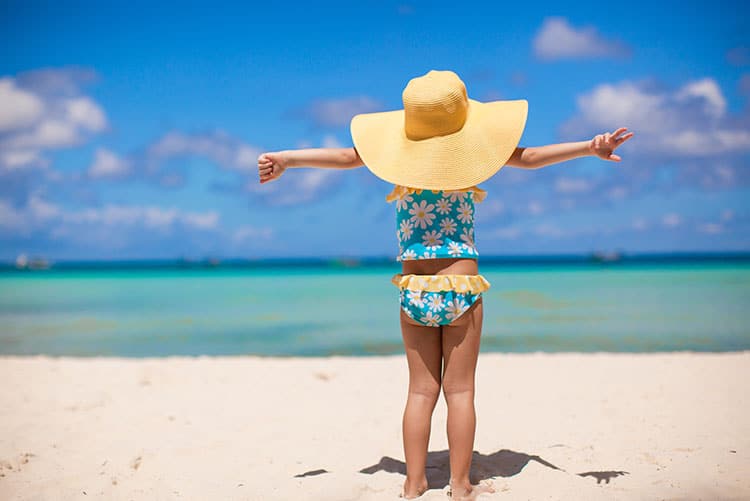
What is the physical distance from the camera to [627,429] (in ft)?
15.1

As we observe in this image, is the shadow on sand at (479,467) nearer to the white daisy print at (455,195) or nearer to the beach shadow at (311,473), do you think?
the beach shadow at (311,473)

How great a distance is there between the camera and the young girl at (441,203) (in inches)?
124

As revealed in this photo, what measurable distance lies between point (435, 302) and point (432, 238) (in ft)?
1.06

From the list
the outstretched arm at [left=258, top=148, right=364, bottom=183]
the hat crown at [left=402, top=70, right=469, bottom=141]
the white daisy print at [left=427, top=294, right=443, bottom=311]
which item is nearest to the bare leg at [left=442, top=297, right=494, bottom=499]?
the white daisy print at [left=427, top=294, right=443, bottom=311]

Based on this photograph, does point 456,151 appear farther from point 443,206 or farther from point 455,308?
point 455,308

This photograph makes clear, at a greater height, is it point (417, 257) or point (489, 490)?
point (417, 257)

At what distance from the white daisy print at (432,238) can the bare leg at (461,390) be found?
1.18ft

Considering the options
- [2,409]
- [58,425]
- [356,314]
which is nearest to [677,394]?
[58,425]

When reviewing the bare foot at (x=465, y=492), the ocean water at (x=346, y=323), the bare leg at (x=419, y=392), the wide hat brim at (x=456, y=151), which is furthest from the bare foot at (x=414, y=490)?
the ocean water at (x=346, y=323)

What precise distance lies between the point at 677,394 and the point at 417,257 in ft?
11.3

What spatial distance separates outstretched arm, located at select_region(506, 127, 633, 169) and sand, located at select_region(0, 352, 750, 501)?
5.51 ft

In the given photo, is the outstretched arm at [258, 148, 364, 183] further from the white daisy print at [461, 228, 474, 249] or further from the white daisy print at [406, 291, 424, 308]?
the white daisy print at [406, 291, 424, 308]

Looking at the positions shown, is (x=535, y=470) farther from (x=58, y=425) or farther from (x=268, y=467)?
(x=58, y=425)

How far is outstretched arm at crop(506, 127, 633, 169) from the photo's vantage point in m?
3.09
